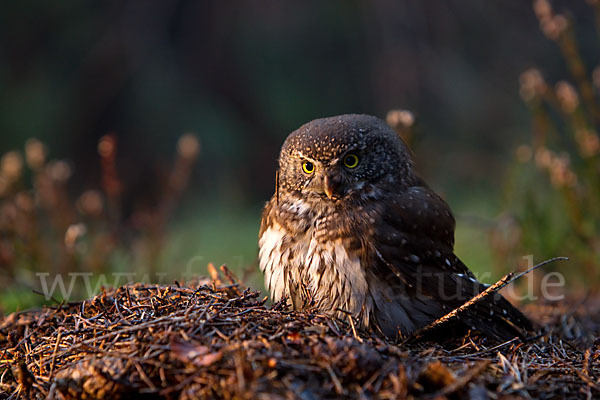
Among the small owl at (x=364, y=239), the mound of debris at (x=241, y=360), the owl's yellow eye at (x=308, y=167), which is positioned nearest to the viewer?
the mound of debris at (x=241, y=360)

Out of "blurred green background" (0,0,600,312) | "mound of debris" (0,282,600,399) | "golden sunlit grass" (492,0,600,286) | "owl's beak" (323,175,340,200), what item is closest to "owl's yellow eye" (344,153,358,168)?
"owl's beak" (323,175,340,200)

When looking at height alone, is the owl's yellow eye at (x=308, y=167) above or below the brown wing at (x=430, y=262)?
above

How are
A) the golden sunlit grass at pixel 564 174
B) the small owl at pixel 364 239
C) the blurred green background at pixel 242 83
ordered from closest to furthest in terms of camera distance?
1. the small owl at pixel 364 239
2. the golden sunlit grass at pixel 564 174
3. the blurred green background at pixel 242 83

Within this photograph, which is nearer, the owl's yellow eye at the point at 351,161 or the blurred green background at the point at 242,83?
the owl's yellow eye at the point at 351,161

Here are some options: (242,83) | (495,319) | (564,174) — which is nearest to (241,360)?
(495,319)

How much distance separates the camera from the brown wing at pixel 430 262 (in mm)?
2637

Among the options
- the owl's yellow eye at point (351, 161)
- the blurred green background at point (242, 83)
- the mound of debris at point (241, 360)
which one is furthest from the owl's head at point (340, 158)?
the blurred green background at point (242, 83)

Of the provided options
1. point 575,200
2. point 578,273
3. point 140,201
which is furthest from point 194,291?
→ point 140,201

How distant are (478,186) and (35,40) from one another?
19.6 feet

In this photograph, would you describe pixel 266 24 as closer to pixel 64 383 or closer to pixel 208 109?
pixel 208 109

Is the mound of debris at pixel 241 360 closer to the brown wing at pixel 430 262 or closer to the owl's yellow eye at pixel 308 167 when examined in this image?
the brown wing at pixel 430 262

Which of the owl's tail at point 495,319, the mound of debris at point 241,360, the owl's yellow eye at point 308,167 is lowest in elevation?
the owl's tail at point 495,319

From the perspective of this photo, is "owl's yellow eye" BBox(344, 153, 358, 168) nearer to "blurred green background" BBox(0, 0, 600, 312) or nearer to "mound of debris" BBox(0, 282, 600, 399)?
"mound of debris" BBox(0, 282, 600, 399)

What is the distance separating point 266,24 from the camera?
766 centimetres
